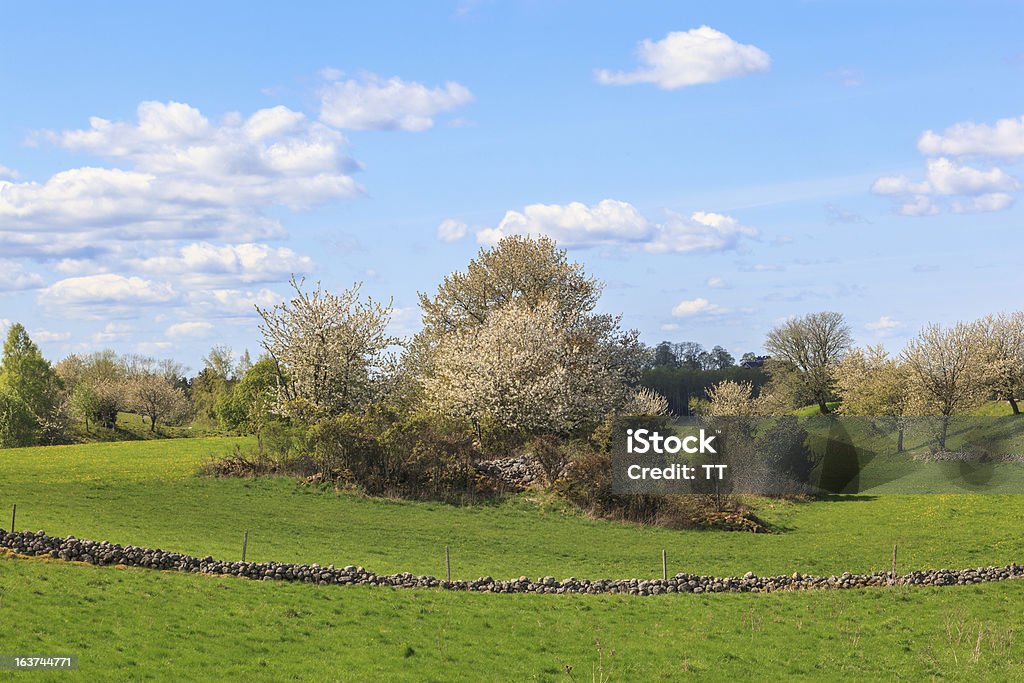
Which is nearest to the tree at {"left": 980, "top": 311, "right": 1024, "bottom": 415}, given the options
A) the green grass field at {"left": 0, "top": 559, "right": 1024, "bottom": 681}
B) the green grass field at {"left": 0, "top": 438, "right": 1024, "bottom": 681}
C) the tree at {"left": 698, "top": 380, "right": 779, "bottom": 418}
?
the tree at {"left": 698, "top": 380, "right": 779, "bottom": 418}

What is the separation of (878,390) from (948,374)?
7.37 meters

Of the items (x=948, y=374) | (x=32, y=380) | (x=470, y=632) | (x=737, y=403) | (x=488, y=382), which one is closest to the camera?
(x=470, y=632)

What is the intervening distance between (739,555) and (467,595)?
588 inches

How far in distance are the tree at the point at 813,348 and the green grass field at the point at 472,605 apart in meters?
70.1

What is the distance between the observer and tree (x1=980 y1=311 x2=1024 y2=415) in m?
83.8

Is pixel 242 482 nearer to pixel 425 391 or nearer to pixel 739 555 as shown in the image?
pixel 425 391

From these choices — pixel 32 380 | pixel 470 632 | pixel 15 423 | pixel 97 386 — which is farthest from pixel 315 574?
pixel 97 386

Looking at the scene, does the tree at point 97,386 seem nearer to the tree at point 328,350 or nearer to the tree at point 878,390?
the tree at point 328,350

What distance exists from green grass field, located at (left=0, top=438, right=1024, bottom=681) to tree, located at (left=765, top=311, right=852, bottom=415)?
70.1 metres

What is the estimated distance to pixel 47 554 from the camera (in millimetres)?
29719

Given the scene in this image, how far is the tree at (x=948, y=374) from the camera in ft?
248

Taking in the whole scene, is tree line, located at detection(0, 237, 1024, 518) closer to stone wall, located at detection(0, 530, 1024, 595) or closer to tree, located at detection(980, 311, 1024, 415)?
tree, located at detection(980, 311, 1024, 415)

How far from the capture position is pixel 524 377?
6138 centimetres

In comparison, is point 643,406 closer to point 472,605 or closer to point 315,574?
point 315,574
